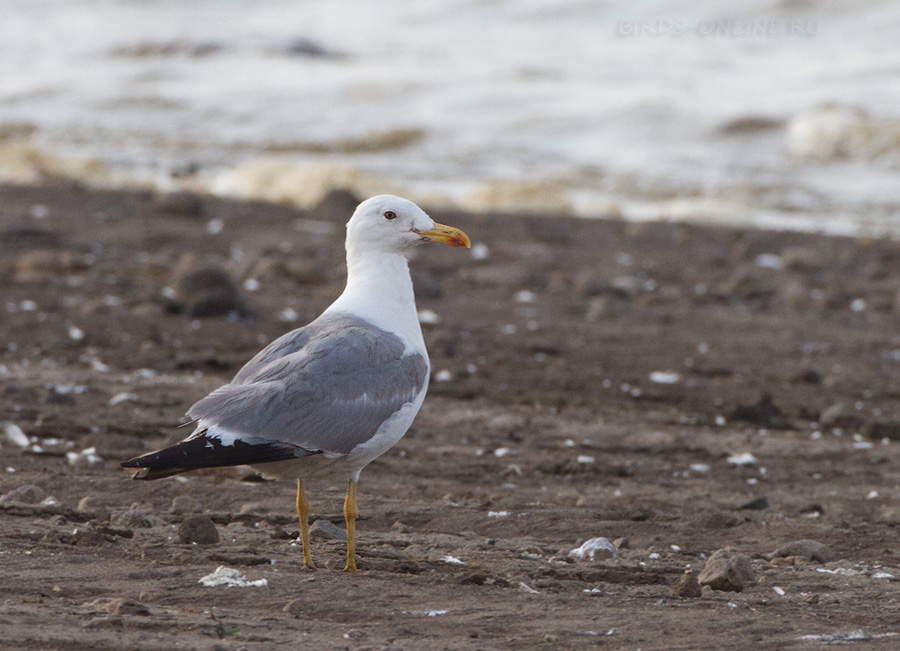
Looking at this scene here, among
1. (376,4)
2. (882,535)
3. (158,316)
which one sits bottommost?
(882,535)

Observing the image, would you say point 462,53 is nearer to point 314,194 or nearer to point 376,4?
point 376,4

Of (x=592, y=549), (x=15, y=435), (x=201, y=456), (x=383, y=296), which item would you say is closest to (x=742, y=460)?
(x=592, y=549)

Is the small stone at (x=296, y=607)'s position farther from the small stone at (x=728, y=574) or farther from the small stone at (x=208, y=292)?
the small stone at (x=208, y=292)

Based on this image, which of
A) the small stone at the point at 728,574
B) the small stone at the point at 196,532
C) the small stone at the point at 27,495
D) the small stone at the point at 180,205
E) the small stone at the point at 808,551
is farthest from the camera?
the small stone at the point at 180,205

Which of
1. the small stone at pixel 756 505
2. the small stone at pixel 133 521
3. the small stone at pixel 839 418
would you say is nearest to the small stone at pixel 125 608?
the small stone at pixel 133 521

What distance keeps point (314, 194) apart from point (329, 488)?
336 inches

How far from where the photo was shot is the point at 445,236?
495 centimetres

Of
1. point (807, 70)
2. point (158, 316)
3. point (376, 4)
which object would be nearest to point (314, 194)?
point (158, 316)

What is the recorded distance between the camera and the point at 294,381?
4.16 metres

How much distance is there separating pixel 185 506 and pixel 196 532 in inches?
26.7

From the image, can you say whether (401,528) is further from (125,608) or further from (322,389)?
(125,608)

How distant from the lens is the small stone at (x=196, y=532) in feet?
14.1

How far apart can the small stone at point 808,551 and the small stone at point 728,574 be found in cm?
51

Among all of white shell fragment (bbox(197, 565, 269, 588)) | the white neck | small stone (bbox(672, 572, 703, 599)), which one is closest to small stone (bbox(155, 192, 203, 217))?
the white neck
